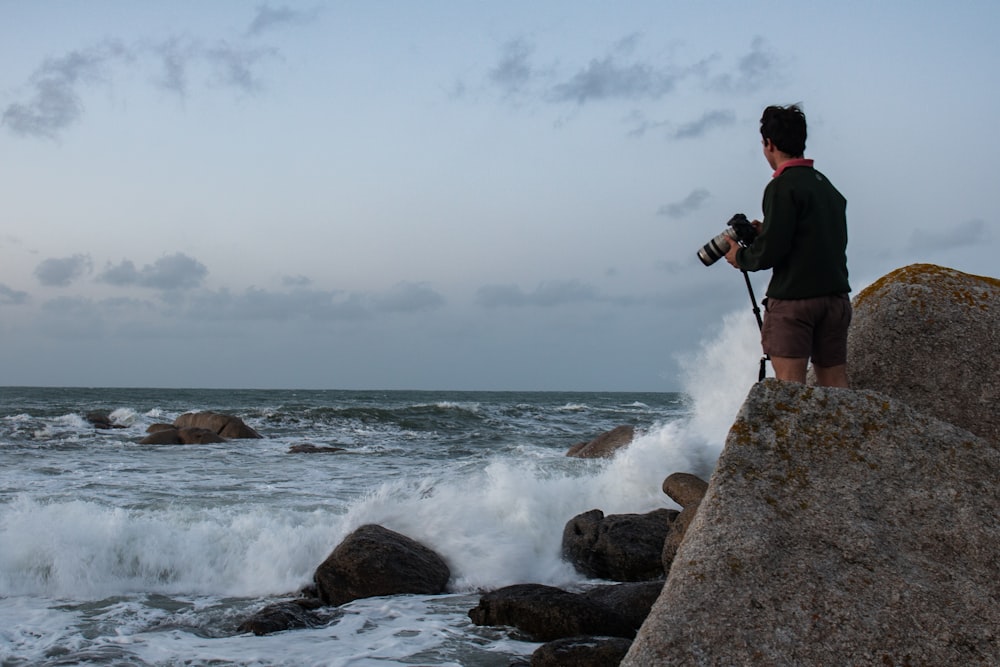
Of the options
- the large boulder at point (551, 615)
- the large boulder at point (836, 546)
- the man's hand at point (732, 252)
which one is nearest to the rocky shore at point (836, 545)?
the large boulder at point (836, 546)

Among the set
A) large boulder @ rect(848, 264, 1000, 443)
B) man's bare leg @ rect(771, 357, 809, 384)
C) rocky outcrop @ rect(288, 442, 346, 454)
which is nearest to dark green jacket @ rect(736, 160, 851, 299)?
man's bare leg @ rect(771, 357, 809, 384)

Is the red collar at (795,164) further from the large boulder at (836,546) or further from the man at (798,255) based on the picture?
the large boulder at (836,546)

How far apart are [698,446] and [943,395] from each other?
20.8 ft

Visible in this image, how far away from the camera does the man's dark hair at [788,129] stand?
11.5 ft

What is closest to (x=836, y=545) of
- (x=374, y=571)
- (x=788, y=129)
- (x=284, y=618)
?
(x=788, y=129)

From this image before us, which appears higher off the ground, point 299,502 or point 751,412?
point 751,412

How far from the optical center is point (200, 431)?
18.8m

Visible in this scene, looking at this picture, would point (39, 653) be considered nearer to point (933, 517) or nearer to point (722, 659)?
point (722, 659)

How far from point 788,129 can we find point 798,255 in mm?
550

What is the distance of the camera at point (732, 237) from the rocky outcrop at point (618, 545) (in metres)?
4.24

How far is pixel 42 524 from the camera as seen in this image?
777cm

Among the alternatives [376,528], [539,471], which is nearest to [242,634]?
[376,528]

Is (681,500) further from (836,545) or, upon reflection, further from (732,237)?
(836,545)

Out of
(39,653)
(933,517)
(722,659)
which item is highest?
(933,517)
